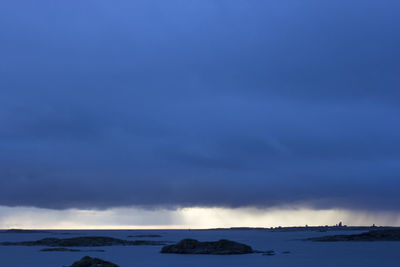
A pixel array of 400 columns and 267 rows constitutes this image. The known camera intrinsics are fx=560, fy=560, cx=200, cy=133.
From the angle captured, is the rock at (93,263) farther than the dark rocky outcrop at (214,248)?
No

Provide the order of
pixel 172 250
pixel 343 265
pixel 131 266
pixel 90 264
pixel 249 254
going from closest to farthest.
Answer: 1. pixel 90 264
2. pixel 131 266
3. pixel 343 265
4. pixel 249 254
5. pixel 172 250

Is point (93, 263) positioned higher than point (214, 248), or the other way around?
point (214, 248)

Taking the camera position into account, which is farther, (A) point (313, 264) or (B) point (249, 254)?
(B) point (249, 254)

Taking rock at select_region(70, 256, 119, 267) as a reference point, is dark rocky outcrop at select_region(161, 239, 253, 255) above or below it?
above

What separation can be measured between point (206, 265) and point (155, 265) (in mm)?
10165

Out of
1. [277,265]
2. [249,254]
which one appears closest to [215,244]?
[249,254]

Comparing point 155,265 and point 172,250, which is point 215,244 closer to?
point 172,250

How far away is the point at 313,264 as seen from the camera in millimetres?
105438

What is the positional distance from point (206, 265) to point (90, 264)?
30471mm

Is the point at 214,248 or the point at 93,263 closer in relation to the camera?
the point at 93,263

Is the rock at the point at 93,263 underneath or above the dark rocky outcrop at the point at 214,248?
underneath

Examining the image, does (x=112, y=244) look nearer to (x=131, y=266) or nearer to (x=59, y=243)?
(x=59, y=243)

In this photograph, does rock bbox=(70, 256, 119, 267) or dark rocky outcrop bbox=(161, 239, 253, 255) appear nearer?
rock bbox=(70, 256, 119, 267)

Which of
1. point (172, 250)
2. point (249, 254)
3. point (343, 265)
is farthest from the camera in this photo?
point (172, 250)
